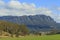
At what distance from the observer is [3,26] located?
410 ft

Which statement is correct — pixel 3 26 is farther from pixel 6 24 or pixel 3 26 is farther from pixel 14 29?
pixel 14 29

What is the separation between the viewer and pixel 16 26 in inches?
4724

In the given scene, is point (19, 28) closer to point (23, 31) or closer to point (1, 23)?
point (23, 31)

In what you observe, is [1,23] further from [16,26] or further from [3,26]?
[16,26]

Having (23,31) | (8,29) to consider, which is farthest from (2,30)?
(23,31)

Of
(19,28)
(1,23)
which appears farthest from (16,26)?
(1,23)

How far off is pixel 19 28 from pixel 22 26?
240 cm

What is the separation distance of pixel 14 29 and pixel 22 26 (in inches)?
262

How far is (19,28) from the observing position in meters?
120

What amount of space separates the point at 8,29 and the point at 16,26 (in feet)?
15.9

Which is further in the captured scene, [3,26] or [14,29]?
[3,26]

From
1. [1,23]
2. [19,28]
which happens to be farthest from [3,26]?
[19,28]

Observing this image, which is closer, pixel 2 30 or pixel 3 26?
pixel 2 30

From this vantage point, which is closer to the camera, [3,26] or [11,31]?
[11,31]
